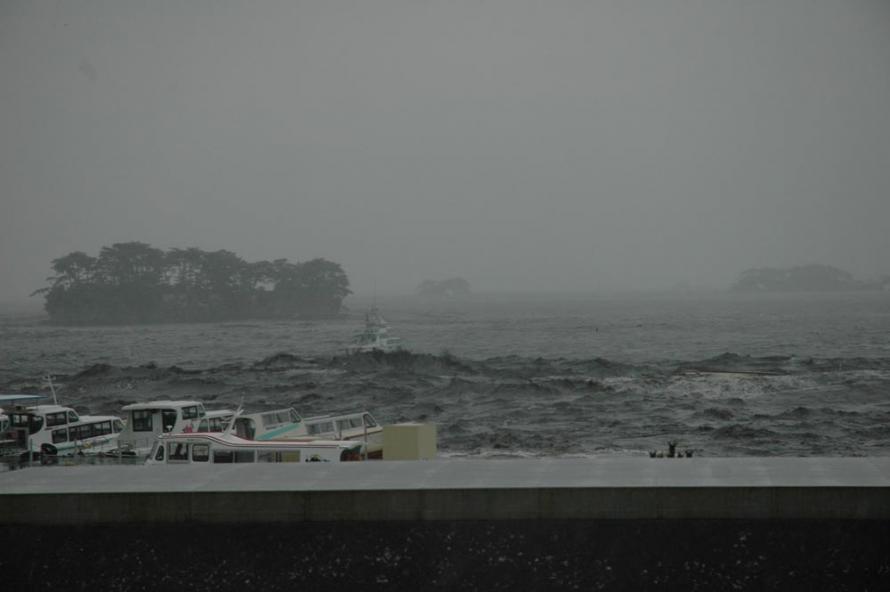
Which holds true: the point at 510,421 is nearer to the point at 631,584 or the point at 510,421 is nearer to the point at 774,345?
the point at 631,584

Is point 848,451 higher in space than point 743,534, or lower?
lower

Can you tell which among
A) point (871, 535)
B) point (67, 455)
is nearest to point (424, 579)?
point (871, 535)

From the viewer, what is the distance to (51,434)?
34.2 meters

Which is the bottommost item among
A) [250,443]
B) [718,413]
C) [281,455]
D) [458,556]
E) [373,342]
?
[718,413]

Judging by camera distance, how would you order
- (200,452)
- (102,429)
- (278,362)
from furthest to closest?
1. (278,362)
2. (102,429)
3. (200,452)

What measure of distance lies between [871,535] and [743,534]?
1736 mm

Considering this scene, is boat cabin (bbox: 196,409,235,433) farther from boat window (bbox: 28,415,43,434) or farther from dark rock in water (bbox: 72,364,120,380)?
dark rock in water (bbox: 72,364,120,380)

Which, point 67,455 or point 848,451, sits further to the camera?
point 848,451

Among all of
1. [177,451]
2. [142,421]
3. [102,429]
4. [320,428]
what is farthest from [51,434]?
[177,451]

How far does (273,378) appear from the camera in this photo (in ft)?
271

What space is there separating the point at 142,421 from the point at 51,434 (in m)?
2.69

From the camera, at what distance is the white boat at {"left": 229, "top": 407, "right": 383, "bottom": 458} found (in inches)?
1230

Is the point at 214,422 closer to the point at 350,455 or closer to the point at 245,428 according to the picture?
the point at 245,428

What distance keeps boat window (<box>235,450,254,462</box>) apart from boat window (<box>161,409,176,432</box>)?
8.43m
